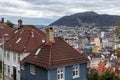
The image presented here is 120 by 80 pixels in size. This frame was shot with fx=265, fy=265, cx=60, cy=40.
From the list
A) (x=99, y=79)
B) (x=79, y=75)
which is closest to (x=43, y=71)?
(x=79, y=75)

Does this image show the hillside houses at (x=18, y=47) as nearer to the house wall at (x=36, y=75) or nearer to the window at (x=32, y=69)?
the house wall at (x=36, y=75)

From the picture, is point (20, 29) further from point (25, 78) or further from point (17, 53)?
point (25, 78)

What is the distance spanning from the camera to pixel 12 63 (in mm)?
42250

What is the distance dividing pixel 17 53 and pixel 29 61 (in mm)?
7060

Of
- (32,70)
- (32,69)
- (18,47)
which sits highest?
(18,47)

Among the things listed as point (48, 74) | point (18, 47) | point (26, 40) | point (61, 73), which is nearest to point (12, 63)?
point (18, 47)

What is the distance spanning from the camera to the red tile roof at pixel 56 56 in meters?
31.2

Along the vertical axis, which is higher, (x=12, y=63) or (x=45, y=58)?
(x=45, y=58)

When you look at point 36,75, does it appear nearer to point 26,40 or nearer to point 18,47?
point 18,47

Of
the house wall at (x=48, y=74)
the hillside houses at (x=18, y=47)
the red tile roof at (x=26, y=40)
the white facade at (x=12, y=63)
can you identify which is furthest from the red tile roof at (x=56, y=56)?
the white facade at (x=12, y=63)

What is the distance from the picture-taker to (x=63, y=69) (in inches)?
1265

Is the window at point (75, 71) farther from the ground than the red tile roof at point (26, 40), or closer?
closer

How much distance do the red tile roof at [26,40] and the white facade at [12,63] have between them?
92 cm

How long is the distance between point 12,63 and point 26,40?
4.50 metres
